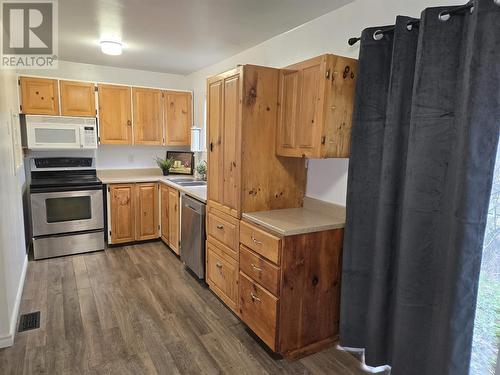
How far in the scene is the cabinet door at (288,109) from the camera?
91.8 inches

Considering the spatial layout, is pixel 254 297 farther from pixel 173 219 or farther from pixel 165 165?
pixel 165 165

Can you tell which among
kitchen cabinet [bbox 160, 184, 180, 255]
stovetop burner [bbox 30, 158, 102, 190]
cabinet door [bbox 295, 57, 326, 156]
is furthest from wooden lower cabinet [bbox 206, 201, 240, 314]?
stovetop burner [bbox 30, 158, 102, 190]

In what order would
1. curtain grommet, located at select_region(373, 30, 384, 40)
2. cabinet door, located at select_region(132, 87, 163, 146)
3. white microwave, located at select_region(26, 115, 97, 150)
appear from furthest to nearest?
1. cabinet door, located at select_region(132, 87, 163, 146)
2. white microwave, located at select_region(26, 115, 97, 150)
3. curtain grommet, located at select_region(373, 30, 384, 40)

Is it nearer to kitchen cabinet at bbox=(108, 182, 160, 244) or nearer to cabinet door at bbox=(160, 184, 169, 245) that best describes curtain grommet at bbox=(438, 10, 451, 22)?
cabinet door at bbox=(160, 184, 169, 245)

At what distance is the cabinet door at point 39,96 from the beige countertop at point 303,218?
3.06 m

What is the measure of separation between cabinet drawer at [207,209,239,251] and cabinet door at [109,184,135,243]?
1718 mm

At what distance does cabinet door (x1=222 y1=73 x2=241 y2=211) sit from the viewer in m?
2.45

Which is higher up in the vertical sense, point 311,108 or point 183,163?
point 311,108

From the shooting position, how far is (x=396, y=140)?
189 cm

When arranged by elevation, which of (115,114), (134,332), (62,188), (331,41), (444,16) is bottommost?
(134,332)

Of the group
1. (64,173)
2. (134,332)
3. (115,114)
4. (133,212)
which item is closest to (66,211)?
(64,173)

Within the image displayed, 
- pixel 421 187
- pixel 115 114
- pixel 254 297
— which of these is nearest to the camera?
pixel 421 187

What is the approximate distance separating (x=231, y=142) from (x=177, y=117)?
250cm

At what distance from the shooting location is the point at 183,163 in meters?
4.96
